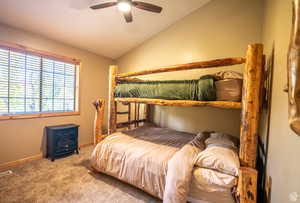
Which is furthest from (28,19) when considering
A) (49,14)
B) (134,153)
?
(134,153)

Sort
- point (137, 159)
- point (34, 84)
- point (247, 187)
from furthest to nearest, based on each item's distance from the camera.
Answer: point (34, 84) < point (137, 159) < point (247, 187)

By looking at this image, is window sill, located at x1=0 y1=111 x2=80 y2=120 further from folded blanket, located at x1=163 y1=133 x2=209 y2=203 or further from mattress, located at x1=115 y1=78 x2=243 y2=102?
folded blanket, located at x1=163 y1=133 x2=209 y2=203

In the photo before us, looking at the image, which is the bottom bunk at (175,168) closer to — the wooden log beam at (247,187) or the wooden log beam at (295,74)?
the wooden log beam at (247,187)

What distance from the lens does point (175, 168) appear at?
5.14 feet

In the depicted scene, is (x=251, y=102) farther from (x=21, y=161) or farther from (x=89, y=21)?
(x=21, y=161)

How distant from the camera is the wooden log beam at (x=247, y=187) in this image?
1320 mm

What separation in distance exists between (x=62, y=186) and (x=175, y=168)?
1.69 metres

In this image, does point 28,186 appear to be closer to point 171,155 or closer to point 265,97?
point 171,155

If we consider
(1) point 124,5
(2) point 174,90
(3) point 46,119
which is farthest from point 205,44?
(3) point 46,119

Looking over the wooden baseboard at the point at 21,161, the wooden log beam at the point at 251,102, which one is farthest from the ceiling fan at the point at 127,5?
the wooden baseboard at the point at 21,161

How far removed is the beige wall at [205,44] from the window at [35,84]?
2029mm

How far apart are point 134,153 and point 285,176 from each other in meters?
1.54

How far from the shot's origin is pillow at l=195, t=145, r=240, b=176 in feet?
4.67

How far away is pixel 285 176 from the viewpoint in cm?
102
